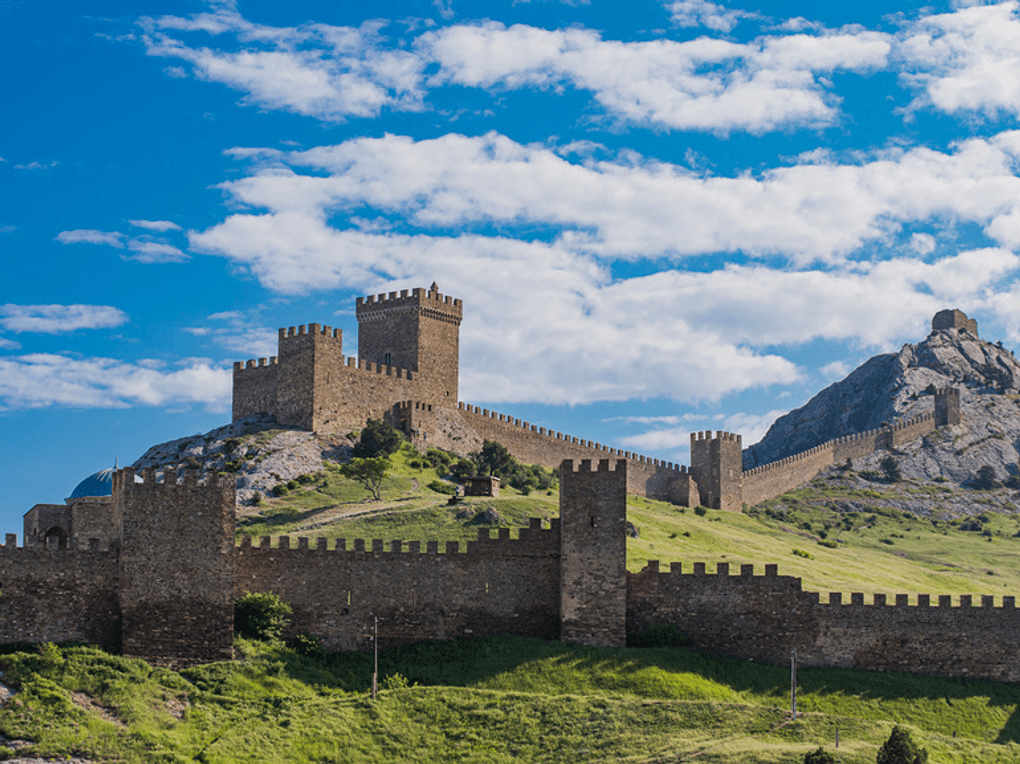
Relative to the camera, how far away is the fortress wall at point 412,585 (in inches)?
1992

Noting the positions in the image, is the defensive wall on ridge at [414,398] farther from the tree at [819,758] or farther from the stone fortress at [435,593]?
the tree at [819,758]

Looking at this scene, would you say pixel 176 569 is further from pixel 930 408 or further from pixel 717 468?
pixel 930 408

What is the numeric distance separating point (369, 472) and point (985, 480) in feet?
266

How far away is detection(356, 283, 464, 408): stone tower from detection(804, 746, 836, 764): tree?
190 ft

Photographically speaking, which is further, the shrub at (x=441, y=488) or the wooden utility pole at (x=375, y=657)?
the shrub at (x=441, y=488)

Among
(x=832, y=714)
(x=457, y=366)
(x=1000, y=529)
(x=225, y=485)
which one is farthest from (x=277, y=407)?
(x=1000, y=529)

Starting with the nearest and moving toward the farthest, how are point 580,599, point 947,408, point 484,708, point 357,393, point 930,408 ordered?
1. point 484,708
2. point 580,599
3. point 357,393
4. point 947,408
5. point 930,408

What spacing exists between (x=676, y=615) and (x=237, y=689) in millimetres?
17977

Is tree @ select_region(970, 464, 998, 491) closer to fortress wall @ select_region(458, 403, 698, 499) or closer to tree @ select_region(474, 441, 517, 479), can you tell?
fortress wall @ select_region(458, 403, 698, 499)

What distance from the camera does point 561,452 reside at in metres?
101

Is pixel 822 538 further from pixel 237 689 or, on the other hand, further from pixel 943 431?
pixel 237 689

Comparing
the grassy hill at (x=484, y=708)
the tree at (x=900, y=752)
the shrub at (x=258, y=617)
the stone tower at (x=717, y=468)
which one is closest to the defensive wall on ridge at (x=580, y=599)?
the shrub at (x=258, y=617)

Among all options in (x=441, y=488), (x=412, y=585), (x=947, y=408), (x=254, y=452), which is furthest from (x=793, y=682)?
(x=947, y=408)

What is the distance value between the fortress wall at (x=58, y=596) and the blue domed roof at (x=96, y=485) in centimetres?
5103
